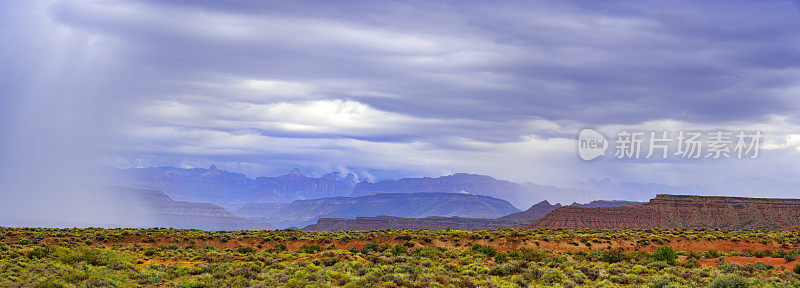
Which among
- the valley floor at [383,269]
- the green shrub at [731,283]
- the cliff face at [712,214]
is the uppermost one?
the cliff face at [712,214]

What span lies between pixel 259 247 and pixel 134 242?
1389 cm

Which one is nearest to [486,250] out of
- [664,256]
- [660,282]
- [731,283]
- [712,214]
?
[664,256]

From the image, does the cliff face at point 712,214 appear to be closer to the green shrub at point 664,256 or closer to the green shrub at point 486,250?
the green shrub at point 486,250

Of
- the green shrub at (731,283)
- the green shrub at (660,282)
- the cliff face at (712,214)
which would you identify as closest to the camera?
the green shrub at (731,283)

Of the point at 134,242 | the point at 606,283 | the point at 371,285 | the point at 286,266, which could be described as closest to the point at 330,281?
the point at 371,285

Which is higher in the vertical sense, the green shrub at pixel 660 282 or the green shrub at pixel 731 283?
the green shrub at pixel 731 283

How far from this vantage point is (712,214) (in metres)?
177

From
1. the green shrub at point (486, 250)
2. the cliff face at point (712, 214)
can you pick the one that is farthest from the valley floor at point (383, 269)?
the cliff face at point (712, 214)

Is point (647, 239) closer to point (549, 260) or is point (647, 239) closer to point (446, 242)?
point (446, 242)

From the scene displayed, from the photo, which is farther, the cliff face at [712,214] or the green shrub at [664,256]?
the cliff face at [712,214]

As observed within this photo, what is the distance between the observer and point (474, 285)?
28.2m

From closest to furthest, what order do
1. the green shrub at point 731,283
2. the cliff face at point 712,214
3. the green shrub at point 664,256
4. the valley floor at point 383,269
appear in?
the green shrub at point 731,283 < the valley floor at point 383,269 < the green shrub at point 664,256 < the cliff face at point 712,214

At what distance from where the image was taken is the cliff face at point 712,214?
539 feet

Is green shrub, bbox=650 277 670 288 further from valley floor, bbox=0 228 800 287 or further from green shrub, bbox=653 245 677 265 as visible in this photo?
green shrub, bbox=653 245 677 265
